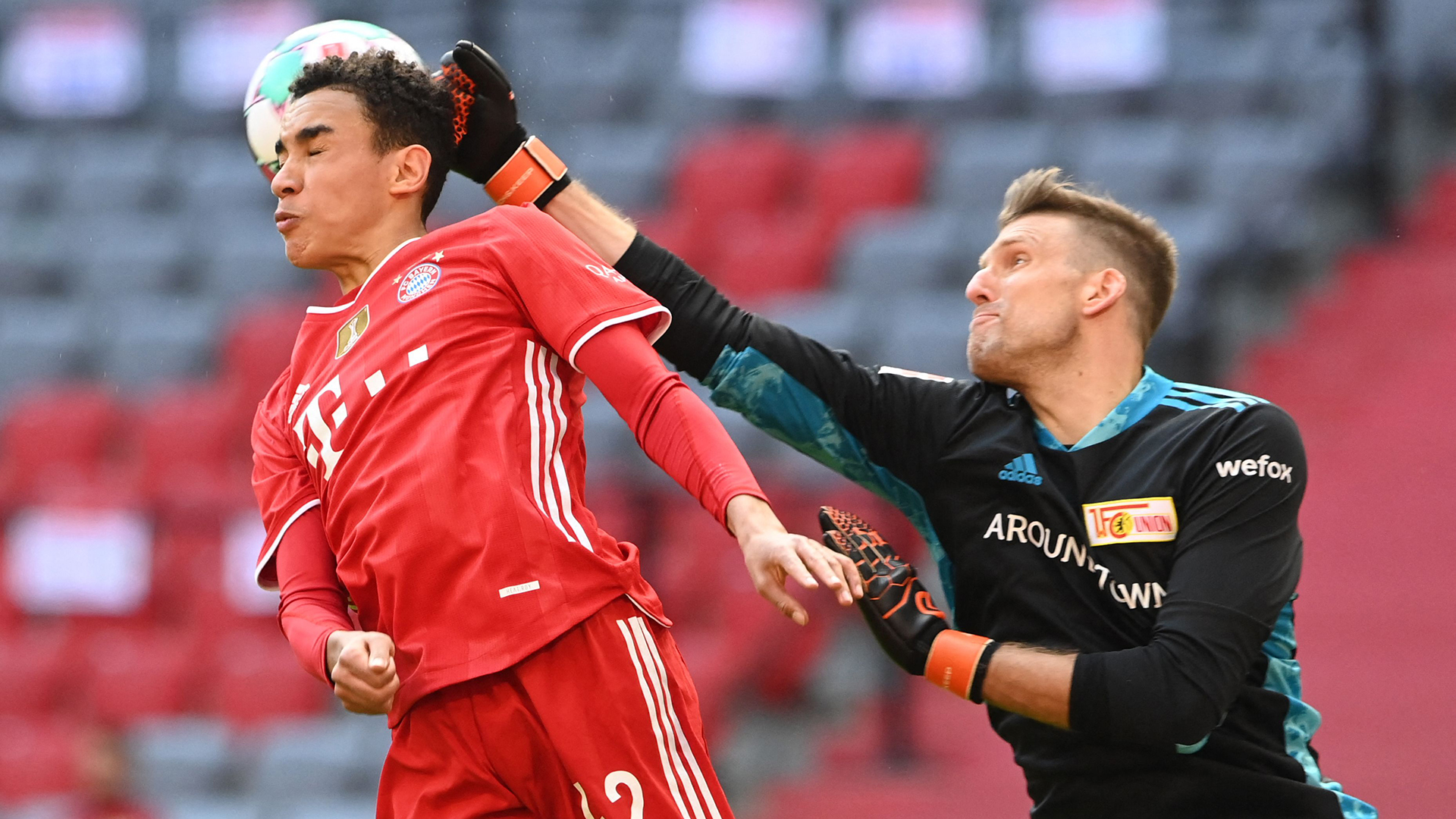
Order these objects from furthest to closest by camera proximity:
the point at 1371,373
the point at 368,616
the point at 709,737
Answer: the point at 1371,373, the point at 709,737, the point at 368,616

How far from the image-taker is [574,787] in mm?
2105

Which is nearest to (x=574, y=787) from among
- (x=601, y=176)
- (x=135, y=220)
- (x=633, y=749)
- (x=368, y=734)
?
(x=633, y=749)

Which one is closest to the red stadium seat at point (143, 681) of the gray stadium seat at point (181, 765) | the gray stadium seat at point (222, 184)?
the gray stadium seat at point (181, 765)

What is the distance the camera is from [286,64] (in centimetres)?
258

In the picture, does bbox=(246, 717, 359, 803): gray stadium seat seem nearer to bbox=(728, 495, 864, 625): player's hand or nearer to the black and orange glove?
the black and orange glove

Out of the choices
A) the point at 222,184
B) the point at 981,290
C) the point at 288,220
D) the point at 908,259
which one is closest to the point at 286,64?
the point at 288,220

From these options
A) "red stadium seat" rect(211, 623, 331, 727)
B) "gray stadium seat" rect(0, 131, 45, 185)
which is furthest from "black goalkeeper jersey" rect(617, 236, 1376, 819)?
"gray stadium seat" rect(0, 131, 45, 185)

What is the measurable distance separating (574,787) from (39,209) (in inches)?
329

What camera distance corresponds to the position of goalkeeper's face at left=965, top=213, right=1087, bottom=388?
8.62ft

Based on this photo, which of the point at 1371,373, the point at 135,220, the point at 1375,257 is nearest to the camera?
the point at 1371,373

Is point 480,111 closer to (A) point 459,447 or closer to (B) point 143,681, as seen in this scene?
(A) point 459,447

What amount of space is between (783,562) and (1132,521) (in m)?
0.77


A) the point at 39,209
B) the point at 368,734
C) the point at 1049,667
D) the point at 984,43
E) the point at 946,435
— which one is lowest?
the point at 368,734

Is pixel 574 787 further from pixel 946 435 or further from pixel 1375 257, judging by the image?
pixel 1375 257
